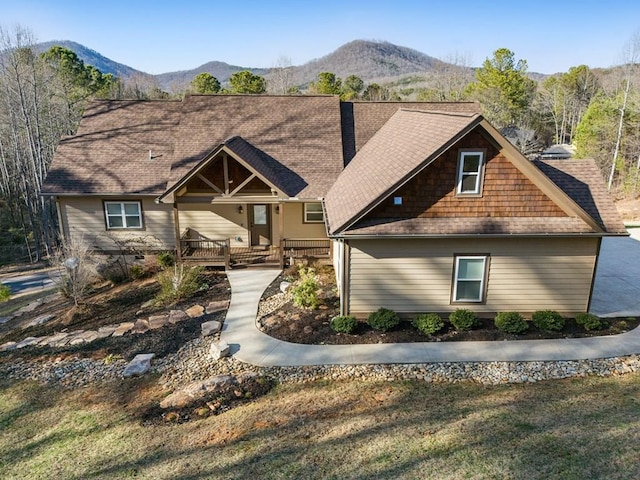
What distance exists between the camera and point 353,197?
13.0 meters

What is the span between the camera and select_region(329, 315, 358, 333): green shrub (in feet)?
37.6

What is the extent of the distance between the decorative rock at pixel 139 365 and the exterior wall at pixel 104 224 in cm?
869

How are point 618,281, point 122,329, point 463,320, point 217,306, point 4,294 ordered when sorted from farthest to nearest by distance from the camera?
point 4,294, point 618,281, point 217,306, point 122,329, point 463,320

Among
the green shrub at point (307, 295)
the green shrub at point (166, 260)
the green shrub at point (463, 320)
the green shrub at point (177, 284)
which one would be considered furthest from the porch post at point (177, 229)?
the green shrub at point (463, 320)

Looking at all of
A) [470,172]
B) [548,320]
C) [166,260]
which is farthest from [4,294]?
[548,320]

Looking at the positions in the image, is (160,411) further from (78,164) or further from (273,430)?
(78,164)

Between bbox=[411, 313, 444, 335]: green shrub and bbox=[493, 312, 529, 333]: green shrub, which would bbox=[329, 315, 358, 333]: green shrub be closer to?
bbox=[411, 313, 444, 335]: green shrub

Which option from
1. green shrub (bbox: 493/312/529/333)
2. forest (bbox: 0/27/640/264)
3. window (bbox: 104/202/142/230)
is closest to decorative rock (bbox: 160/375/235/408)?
green shrub (bbox: 493/312/529/333)

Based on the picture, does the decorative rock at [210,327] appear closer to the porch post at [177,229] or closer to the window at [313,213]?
the porch post at [177,229]

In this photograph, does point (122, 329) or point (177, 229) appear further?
point (177, 229)

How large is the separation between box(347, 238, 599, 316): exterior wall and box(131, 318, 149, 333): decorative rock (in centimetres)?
574

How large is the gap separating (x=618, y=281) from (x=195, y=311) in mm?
14283

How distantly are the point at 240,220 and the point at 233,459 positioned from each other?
12353 mm

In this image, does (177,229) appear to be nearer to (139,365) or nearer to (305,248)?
(305,248)
